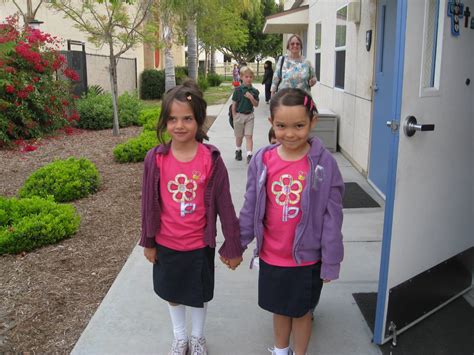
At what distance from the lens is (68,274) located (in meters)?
4.04

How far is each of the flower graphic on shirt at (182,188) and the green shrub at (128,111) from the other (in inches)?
403

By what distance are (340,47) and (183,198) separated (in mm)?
7064

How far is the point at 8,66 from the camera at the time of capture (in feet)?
31.5

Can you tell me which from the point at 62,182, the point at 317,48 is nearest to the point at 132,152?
the point at 62,182

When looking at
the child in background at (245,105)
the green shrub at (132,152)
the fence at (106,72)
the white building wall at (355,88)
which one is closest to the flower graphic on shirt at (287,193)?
the white building wall at (355,88)

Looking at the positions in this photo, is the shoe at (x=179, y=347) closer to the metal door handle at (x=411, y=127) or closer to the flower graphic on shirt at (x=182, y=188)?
the flower graphic on shirt at (x=182, y=188)

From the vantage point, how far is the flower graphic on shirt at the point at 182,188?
102 inches

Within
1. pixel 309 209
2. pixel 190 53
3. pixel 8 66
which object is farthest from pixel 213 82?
pixel 309 209

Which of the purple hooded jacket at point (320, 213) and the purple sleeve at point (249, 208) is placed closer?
the purple hooded jacket at point (320, 213)

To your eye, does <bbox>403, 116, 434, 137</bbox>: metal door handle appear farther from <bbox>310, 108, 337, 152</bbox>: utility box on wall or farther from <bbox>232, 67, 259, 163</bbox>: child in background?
<bbox>310, 108, 337, 152</bbox>: utility box on wall

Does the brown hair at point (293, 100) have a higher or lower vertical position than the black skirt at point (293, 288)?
higher

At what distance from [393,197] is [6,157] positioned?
7.54m

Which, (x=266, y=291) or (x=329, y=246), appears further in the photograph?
(x=266, y=291)

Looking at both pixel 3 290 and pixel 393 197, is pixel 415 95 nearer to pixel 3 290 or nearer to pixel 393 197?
pixel 393 197
